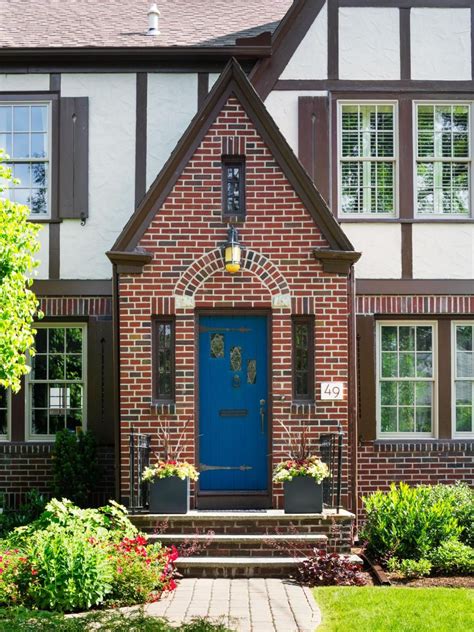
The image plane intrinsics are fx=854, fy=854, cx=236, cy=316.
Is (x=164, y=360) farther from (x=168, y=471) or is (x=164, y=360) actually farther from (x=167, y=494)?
(x=167, y=494)

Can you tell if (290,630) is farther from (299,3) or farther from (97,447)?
(299,3)

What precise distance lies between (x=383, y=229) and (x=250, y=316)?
95.7 inches

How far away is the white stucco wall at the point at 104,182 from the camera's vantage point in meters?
11.7

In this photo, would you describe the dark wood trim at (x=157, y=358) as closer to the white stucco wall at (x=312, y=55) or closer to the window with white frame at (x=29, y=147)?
the window with white frame at (x=29, y=147)

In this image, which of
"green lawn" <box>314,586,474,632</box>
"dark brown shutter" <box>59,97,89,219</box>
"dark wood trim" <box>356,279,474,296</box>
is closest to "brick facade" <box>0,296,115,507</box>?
"dark brown shutter" <box>59,97,89,219</box>

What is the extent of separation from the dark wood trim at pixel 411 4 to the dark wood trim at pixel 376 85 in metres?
1.03

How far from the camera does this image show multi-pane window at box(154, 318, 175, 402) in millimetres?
10211

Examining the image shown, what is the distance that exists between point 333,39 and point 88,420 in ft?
20.1

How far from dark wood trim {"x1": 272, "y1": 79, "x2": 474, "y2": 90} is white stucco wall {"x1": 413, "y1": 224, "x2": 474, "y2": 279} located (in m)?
1.84

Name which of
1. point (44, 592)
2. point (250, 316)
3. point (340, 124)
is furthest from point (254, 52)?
point (44, 592)

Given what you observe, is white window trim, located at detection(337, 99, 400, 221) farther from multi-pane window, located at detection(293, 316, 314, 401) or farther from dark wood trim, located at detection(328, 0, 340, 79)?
multi-pane window, located at detection(293, 316, 314, 401)

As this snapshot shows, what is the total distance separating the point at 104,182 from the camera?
1179 centimetres

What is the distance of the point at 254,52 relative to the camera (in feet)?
37.7

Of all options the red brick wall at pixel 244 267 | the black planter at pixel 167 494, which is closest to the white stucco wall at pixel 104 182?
the red brick wall at pixel 244 267
